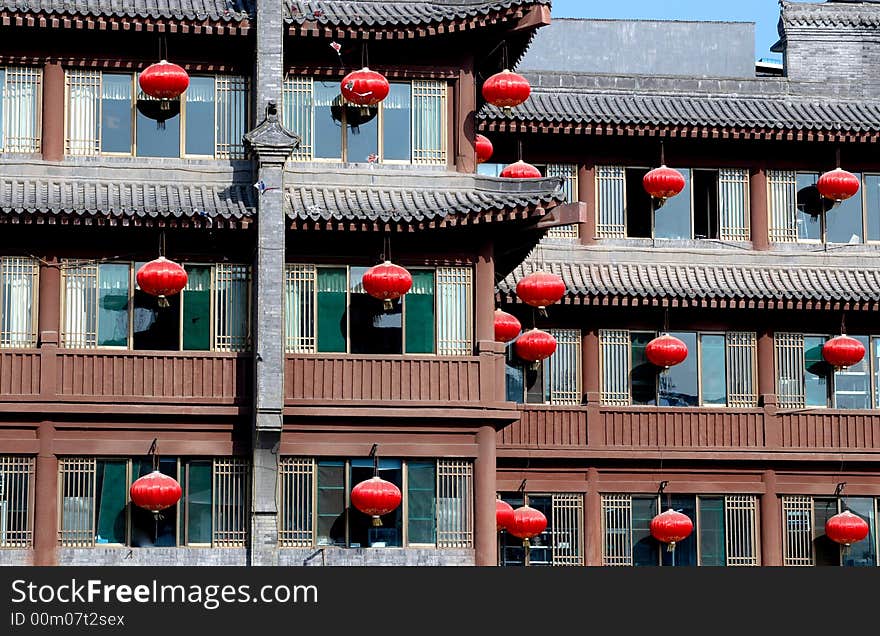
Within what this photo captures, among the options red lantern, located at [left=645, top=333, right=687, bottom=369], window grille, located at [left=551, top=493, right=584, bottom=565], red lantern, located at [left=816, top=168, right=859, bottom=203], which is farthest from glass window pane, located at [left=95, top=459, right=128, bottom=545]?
red lantern, located at [left=816, top=168, right=859, bottom=203]

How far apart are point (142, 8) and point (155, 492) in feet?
30.3

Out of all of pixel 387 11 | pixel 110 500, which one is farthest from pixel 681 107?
pixel 110 500

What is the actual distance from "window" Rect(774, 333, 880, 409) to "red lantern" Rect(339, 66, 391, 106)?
1104cm

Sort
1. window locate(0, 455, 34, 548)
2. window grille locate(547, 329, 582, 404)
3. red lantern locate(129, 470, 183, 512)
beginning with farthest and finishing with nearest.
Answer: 1. window grille locate(547, 329, 582, 404)
2. window locate(0, 455, 34, 548)
3. red lantern locate(129, 470, 183, 512)

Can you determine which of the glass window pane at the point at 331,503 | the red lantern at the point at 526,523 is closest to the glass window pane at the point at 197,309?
the glass window pane at the point at 331,503

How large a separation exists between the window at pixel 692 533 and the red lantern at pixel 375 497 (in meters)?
7.82

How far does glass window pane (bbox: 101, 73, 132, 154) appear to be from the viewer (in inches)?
1610

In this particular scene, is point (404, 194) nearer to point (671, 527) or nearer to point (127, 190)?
point (127, 190)

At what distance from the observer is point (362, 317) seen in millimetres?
40125

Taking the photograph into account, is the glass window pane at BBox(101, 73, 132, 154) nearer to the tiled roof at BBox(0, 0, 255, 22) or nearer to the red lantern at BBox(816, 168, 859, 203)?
the tiled roof at BBox(0, 0, 255, 22)

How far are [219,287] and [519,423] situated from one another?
8.11m

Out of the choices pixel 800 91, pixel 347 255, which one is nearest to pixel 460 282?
pixel 347 255

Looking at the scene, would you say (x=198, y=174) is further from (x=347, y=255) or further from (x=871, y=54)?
(x=871, y=54)

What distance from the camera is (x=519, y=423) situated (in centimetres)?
4528
